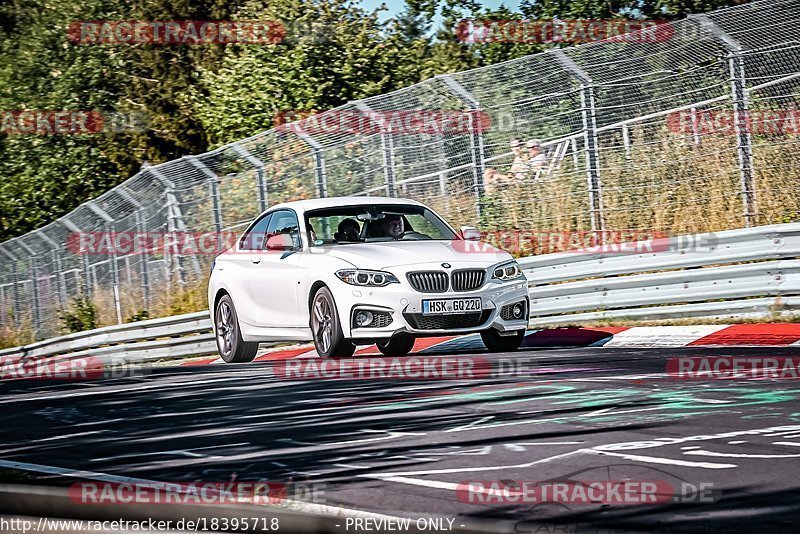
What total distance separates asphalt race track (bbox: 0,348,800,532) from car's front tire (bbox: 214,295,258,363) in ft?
10.2

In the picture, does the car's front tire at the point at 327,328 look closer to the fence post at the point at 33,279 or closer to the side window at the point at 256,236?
the side window at the point at 256,236

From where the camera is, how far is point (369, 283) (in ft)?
39.5

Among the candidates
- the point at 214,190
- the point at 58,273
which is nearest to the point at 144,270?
the point at 214,190

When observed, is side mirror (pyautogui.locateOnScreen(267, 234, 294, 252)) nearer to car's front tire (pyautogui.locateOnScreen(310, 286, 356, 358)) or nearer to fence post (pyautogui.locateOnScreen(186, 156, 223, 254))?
car's front tire (pyautogui.locateOnScreen(310, 286, 356, 358))

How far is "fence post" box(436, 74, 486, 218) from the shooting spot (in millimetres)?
17203

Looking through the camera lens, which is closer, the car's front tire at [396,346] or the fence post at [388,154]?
the car's front tire at [396,346]

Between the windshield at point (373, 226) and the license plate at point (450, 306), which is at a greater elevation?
the windshield at point (373, 226)

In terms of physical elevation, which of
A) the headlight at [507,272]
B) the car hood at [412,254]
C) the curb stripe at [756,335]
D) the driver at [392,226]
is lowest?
the curb stripe at [756,335]

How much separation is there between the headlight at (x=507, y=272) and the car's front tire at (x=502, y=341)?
65cm

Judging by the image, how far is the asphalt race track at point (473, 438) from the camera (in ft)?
17.6

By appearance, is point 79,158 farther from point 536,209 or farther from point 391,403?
point 391,403

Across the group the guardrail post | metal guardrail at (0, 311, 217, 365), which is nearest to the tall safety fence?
the guardrail post

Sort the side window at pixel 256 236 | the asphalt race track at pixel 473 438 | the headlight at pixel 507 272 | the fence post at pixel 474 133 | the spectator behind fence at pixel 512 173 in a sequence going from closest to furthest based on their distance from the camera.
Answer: the asphalt race track at pixel 473 438 < the headlight at pixel 507 272 < the side window at pixel 256 236 < the fence post at pixel 474 133 < the spectator behind fence at pixel 512 173

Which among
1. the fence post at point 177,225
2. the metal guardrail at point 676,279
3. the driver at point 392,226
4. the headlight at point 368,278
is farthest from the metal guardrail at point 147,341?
the headlight at point 368,278
